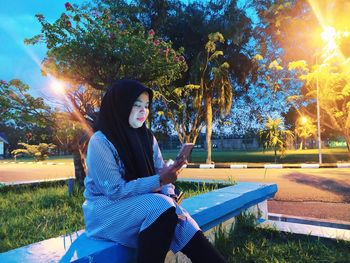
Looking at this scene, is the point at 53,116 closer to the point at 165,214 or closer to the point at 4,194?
the point at 4,194

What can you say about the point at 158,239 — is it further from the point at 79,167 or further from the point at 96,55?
the point at 79,167

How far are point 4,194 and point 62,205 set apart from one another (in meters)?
2.38

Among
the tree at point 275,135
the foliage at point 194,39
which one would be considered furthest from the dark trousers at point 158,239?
the tree at point 275,135

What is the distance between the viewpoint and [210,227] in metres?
2.92

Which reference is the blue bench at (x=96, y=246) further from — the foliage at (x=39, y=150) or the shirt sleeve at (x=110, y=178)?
the foliage at (x=39, y=150)

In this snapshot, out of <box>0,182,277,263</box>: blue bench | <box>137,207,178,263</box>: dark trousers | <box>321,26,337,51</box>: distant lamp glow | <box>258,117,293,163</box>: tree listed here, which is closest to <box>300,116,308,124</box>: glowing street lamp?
<box>258,117,293,163</box>: tree

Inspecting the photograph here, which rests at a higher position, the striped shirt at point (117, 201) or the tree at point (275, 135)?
the tree at point (275, 135)

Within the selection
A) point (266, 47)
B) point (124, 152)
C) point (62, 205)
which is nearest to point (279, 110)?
point (266, 47)

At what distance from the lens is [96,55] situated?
5.45 m

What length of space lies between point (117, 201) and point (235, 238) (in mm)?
1815

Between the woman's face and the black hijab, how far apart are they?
0.14ft

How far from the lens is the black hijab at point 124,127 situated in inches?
80.0

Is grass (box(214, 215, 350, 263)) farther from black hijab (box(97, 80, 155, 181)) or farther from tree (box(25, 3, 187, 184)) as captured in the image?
tree (box(25, 3, 187, 184))

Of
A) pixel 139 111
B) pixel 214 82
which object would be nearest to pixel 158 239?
pixel 139 111
